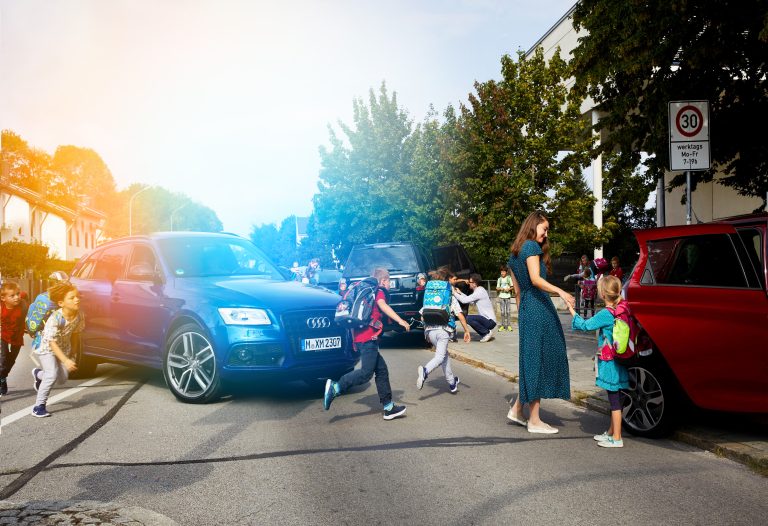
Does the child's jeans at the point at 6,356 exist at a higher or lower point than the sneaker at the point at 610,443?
higher

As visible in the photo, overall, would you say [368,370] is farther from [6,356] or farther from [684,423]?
[6,356]

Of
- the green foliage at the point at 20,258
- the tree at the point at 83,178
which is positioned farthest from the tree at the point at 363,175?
the tree at the point at 83,178

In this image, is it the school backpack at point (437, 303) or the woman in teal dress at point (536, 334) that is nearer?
the woman in teal dress at point (536, 334)

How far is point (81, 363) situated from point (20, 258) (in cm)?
3165

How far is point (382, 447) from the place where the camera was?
5863mm

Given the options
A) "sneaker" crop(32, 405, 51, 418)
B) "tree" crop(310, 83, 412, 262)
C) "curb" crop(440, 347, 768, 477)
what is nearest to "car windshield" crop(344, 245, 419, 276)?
"curb" crop(440, 347, 768, 477)

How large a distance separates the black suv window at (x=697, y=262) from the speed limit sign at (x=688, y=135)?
263cm

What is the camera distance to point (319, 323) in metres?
7.96

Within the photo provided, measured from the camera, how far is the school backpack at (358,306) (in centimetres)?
728

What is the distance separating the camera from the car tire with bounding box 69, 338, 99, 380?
9.77 meters

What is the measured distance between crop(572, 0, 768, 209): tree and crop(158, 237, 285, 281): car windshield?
5656 mm

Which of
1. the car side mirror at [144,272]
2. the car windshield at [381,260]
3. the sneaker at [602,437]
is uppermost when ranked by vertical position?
the car windshield at [381,260]

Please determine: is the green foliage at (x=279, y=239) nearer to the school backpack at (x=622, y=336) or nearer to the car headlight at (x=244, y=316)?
the car headlight at (x=244, y=316)

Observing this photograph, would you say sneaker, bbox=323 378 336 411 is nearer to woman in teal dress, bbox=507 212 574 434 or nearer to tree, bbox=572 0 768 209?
woman in teal dress, bbox=507 212 574 434
